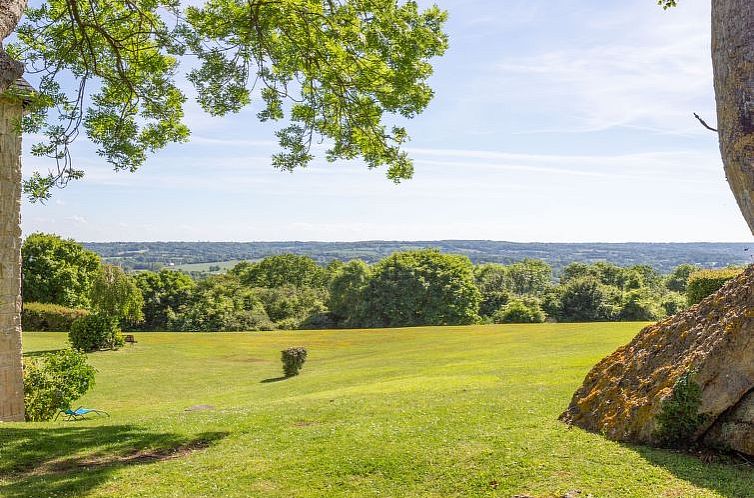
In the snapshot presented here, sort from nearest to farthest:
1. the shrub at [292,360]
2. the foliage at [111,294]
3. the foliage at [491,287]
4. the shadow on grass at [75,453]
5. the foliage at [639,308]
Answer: the shadow on grass at [75,453] < the shrub at [292,360] < the foliage at [111,294] < the foliage at [639,308] < the foliage at [491,287]

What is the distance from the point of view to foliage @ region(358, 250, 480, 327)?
72438 mm

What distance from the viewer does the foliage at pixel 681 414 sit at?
340 inches

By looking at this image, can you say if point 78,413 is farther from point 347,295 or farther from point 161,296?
point 347,295

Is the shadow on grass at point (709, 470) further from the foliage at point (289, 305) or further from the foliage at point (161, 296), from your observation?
the foliage at point (289, 305)

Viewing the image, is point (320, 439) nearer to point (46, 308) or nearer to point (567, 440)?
point (567, 440)

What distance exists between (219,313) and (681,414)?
58.9 metres

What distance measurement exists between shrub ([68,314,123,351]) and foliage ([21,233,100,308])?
23390 mm

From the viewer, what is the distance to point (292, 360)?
2698cm

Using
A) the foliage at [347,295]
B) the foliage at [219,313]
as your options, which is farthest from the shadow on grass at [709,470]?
the foliage at [347,295]

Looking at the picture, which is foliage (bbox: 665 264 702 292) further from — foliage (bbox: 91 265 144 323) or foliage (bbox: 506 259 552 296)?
foliage (bbox: 91 265 144 323)

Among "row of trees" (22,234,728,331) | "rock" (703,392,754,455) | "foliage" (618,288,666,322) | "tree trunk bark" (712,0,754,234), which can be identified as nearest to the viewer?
"tree trunk bark" (712,0,754,234)

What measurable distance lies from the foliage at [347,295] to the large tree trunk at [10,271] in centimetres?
5618

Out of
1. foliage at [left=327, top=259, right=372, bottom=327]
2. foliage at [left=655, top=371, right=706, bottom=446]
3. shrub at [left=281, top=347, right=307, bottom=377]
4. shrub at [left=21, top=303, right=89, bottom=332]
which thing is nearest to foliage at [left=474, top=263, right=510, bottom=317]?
foliage at [left=327, top=259, right=372, bottom=327]

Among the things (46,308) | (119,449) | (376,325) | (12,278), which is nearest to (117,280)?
(46,308)
